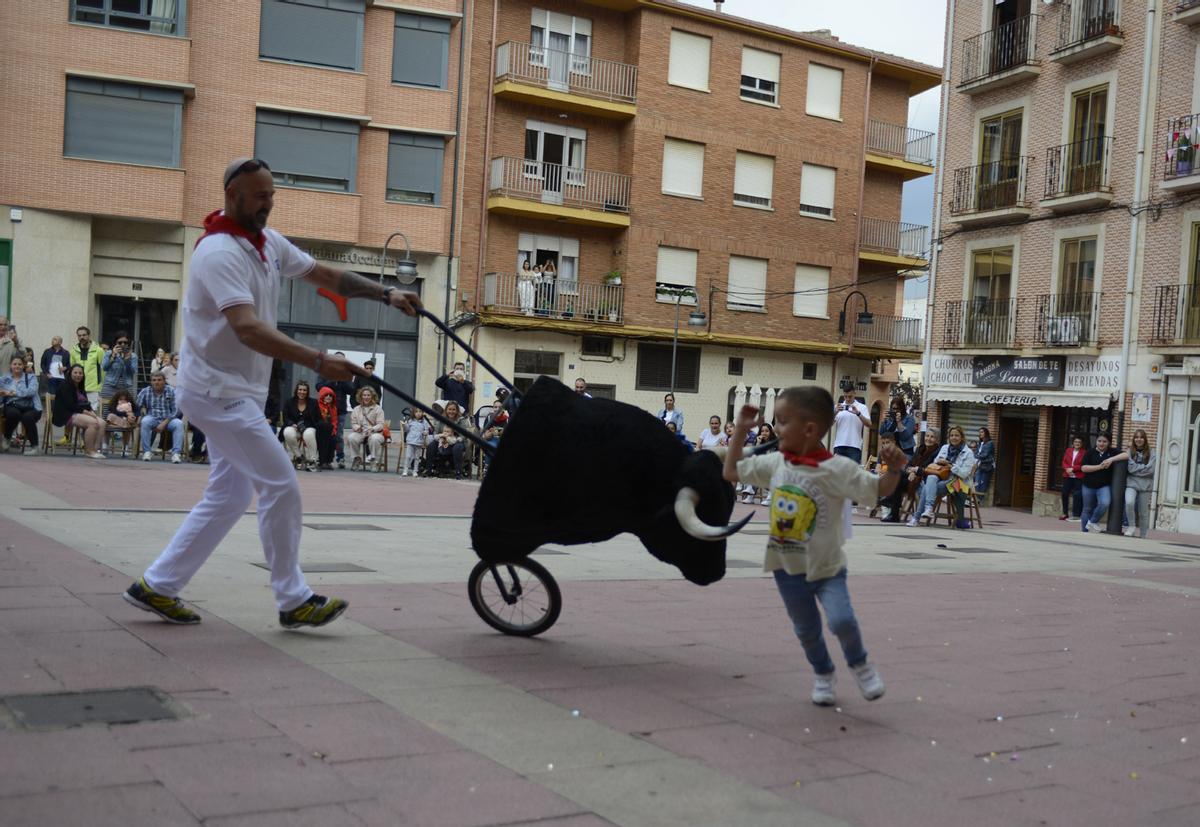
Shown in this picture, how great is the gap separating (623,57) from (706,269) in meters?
6.50

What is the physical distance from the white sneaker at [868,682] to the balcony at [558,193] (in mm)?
29367

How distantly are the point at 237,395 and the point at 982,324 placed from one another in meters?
27.0

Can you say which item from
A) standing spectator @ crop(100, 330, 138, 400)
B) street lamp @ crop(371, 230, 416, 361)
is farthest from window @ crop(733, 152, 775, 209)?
standing spectator @ crop(100, 330, 138, 400)

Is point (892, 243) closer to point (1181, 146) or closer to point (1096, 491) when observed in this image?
point (1181, 146)

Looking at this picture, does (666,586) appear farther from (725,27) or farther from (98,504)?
(725,27)

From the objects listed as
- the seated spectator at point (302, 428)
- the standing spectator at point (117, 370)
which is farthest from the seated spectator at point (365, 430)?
the standing spectator at point (117, 370)

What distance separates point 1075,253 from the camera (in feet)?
92.1

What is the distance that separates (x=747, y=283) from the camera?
38156mm

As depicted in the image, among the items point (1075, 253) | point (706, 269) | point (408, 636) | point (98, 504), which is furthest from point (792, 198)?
point (408, 636)

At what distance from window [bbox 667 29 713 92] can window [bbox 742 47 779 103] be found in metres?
1.39

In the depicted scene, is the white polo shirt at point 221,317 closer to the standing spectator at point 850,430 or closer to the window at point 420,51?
the standing spectator at point 850,430

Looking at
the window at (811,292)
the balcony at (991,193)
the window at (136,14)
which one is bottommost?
the window at (811,292)

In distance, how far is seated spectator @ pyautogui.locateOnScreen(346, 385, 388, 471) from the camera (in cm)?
2202

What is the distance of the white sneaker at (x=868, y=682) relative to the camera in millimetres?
4977
